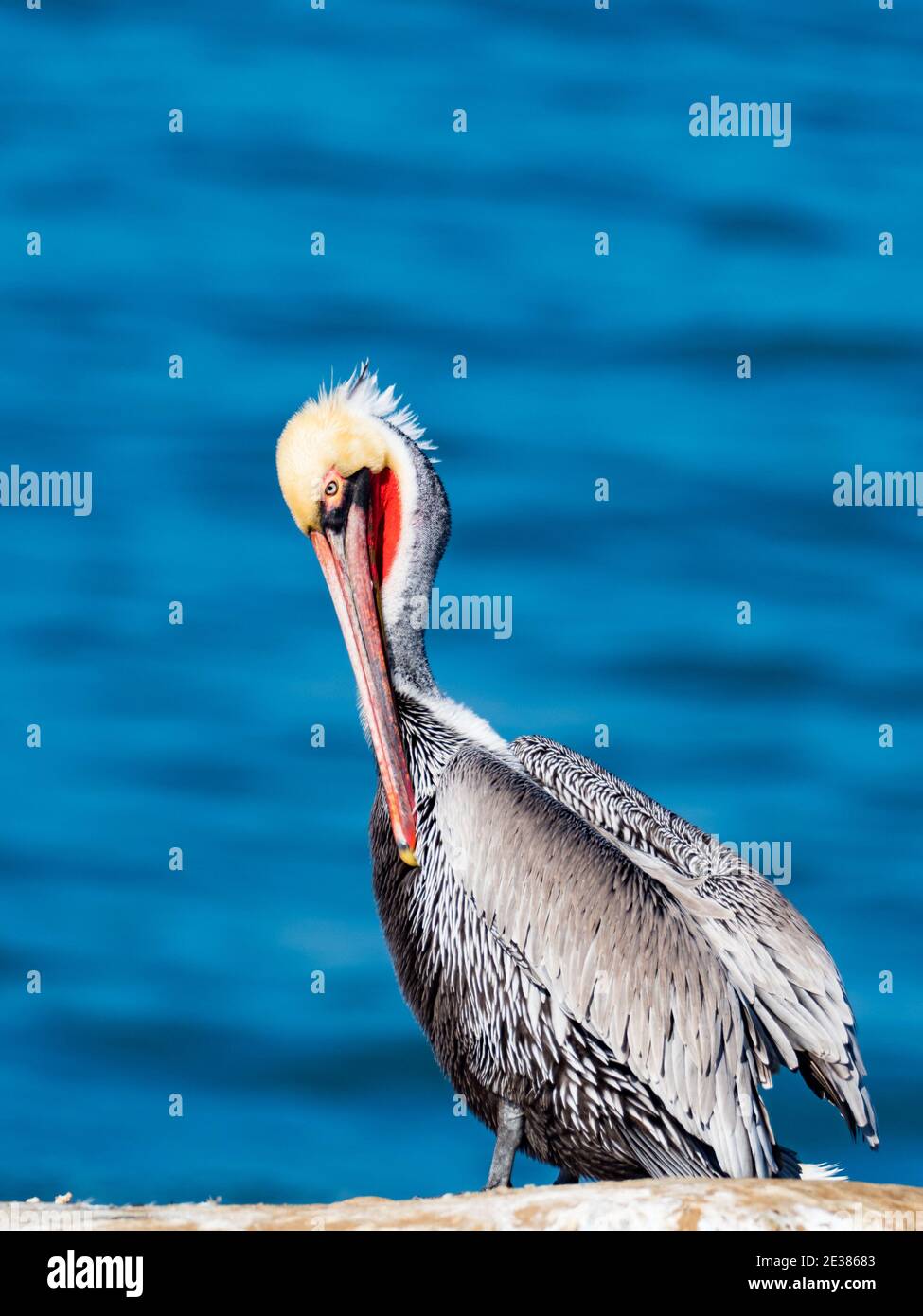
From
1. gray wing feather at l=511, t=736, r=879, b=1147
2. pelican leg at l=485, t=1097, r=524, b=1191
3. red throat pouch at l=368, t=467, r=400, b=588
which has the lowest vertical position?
pelican leg at l=485, t=1097, r=524, b=1191

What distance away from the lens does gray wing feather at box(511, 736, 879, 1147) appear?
6934 millimetres

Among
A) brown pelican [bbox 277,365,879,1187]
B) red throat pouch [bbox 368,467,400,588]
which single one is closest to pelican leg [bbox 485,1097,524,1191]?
brown pelican [bbox 277,365,879,1187]

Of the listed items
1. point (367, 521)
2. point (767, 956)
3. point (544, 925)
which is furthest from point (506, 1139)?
point (367, 521)

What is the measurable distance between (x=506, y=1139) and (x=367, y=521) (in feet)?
7.05

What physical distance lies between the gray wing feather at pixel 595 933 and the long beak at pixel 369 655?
15 cm

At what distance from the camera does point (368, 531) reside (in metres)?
7.56

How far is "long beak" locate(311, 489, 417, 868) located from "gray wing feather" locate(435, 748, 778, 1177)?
15cm

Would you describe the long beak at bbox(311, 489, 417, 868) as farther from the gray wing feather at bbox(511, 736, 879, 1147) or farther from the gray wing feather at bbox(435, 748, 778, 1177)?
the gray wing feather at bbox(511, 736, 879, 1147)

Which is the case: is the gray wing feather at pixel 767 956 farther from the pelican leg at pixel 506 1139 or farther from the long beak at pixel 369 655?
the pelican leg at pixel 506 1139

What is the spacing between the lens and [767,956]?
7039mm
